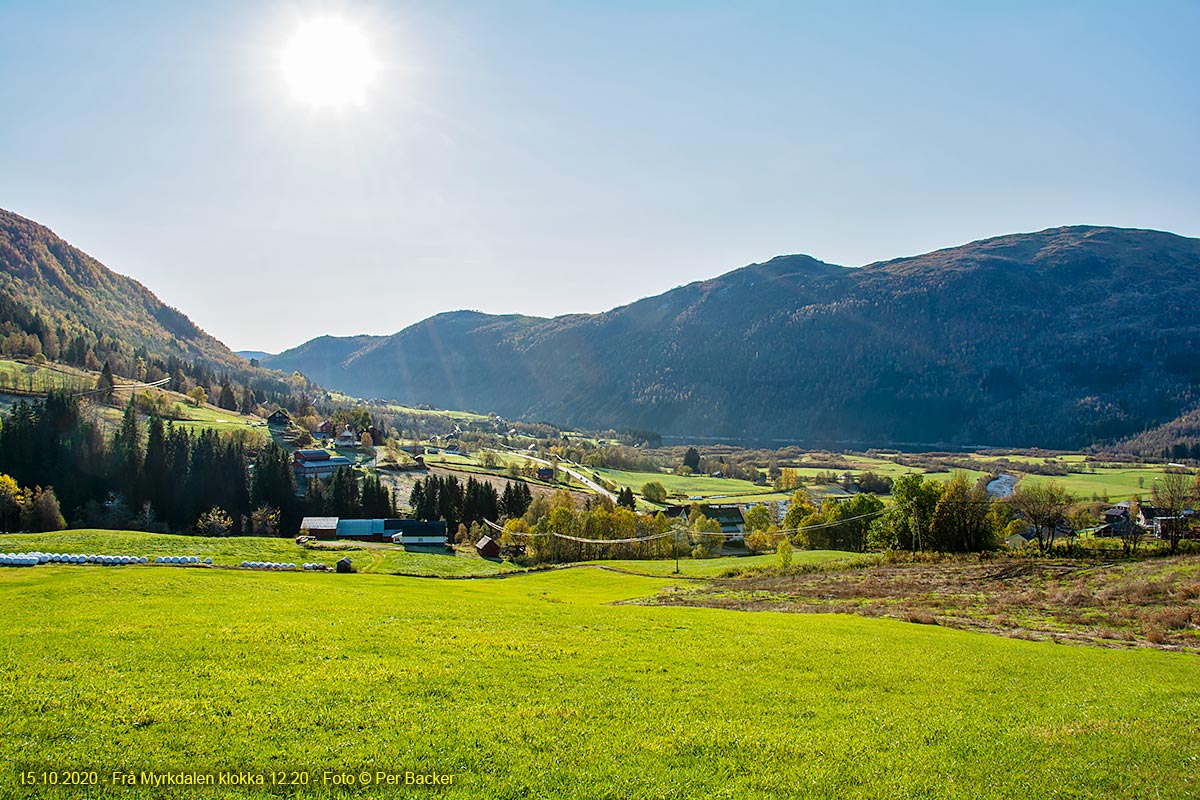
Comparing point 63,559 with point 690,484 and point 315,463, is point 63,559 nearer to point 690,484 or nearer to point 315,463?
point 315,463

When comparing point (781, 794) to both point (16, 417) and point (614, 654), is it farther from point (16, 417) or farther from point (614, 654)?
point (16, 417)

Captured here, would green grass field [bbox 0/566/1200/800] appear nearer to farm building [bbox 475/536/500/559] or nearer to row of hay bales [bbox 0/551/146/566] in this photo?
row of hay bales [bbox 0/551/146/566]

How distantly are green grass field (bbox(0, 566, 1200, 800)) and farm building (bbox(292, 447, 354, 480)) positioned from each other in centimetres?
14146

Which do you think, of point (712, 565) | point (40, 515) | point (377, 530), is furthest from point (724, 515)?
point (40, 515)

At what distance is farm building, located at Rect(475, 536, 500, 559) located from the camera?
323 ft

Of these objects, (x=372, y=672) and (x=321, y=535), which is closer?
(x=372, y=672)

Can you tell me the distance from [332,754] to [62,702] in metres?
6.43

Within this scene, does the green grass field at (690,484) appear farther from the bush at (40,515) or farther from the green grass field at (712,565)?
the bush at (40,515)

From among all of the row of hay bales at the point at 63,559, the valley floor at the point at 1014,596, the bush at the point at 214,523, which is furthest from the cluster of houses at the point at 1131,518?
the bush at the point at 214,523

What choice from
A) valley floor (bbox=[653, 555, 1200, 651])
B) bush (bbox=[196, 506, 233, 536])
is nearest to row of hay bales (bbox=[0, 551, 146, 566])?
valley floor (bbox=[653, 555, 1200, 651])

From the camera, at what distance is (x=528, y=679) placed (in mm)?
17656

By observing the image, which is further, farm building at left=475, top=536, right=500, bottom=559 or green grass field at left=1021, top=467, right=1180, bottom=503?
green grass field at left=1021, top=467, right=1180, bottom=503

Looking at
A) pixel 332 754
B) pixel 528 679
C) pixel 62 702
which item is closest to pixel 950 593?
pixel 528 679

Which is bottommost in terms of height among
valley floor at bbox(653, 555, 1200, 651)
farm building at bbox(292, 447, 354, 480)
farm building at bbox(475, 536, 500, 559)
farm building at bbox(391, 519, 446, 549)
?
farm building at bbox(475, 536, 500, 559)
